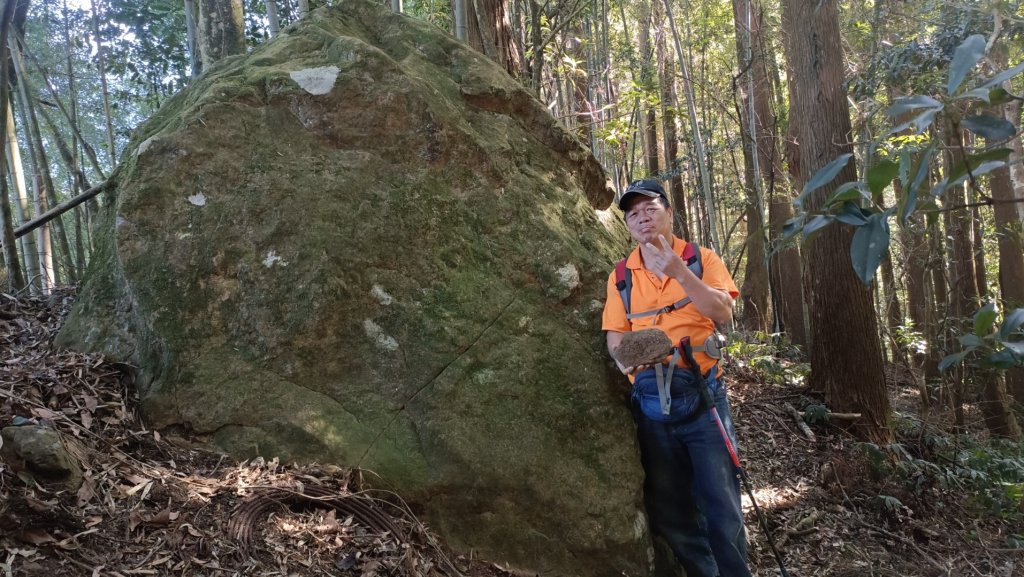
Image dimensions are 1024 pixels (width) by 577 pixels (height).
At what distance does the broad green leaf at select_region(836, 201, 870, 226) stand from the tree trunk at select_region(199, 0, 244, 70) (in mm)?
5321

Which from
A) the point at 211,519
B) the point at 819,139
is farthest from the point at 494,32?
the point at 211,519

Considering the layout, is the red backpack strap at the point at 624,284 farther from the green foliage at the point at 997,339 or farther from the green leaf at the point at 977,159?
the green leaf at the point at 977,159

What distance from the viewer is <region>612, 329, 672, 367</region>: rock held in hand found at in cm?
285

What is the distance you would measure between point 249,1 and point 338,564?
8.90 meters

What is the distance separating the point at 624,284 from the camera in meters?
3.16

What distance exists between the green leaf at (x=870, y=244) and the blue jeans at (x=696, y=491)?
1782mm

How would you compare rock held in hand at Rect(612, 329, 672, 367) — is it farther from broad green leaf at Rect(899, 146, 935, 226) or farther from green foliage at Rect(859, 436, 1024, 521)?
green foliage at Rect(859, 436, 1024, 521)

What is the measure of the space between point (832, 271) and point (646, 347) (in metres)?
3.69

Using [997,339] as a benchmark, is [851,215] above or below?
above

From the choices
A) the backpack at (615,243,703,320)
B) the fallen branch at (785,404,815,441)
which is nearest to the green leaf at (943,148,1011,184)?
Result: the backpack at (615,243,703,320)

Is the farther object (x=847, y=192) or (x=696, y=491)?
(x=696, y=491)

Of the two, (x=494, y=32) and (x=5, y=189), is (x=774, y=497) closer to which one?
(x=494, y=32)

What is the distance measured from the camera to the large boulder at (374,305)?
293 centimetres

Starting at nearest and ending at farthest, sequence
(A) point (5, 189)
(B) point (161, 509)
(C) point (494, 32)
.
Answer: (B) point (161, 509)
(A) point (5, 189)
(C) point (494, 32)
